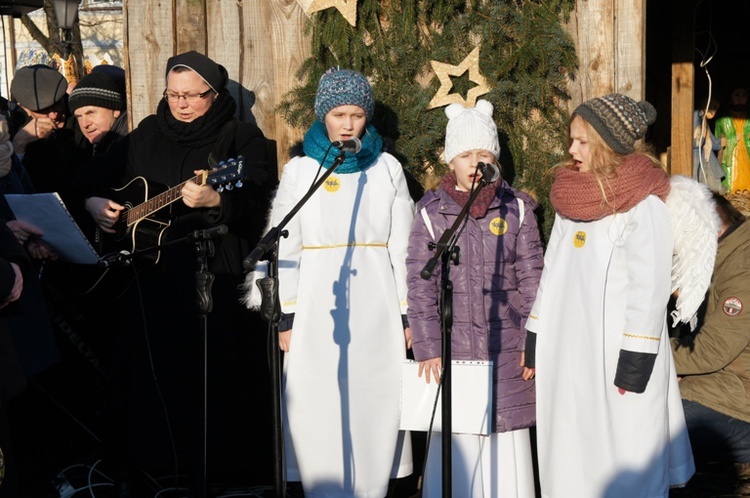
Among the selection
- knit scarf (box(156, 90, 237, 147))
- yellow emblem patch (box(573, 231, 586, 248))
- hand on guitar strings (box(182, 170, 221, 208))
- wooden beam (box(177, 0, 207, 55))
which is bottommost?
yellow emblem patch (box(573, 231, 586, 248))

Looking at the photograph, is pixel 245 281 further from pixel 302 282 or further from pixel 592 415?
pixel 592 415

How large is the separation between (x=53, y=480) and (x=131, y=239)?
4.87ft

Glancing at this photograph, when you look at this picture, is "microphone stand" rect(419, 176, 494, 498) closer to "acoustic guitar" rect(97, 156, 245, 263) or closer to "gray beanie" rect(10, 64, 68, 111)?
"acoustic guitar" rect(97, 156, 245, 263)

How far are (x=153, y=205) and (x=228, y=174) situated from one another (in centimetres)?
69

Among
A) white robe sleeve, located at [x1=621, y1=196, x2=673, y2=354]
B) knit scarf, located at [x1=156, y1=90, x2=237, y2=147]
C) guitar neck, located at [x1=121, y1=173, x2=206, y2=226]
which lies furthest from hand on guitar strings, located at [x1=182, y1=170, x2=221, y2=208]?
white robe sleeve, located at [x1=621, y1=196, x2=673, y2=354]

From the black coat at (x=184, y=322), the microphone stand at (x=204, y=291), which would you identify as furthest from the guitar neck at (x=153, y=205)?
the microphone stand at (x=204, y=291)

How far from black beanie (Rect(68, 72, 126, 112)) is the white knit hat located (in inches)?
91.3

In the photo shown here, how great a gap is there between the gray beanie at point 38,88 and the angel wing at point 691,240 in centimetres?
406

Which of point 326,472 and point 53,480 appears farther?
point 53,480

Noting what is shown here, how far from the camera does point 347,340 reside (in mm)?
4715

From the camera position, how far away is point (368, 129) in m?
4.87

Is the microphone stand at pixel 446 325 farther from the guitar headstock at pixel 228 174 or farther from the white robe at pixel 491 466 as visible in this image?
the guitar headstock at pixel 228 174

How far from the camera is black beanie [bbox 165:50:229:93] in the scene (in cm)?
508

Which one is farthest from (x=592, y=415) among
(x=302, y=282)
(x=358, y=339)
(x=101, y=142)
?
(x=101, y=142)
